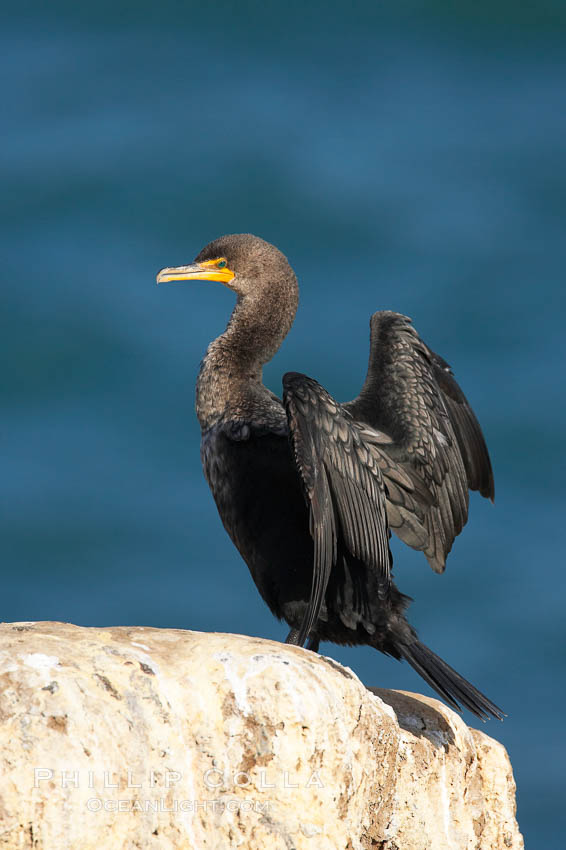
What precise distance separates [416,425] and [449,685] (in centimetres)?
135

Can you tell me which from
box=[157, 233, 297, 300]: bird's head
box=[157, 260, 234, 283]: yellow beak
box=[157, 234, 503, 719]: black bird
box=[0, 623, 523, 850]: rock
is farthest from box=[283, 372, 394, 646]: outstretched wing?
box=[157, 260, 234, 283]: yellow beak

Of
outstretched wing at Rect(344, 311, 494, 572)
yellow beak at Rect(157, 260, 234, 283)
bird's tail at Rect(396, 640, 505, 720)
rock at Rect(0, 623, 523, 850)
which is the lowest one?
rock at Rect(0, 623, 523, 850)

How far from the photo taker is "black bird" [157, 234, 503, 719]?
18.1 feet

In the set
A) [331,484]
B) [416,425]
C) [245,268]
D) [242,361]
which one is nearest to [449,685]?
[331,484]

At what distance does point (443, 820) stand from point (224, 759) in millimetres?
1381

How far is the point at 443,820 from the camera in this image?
16.8ft

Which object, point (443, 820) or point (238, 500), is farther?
point (238, 500)

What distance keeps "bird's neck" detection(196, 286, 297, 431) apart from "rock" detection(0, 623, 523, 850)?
6.04 ft

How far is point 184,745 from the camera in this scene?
13.4ft

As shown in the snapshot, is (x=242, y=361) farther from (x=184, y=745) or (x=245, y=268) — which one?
(x=184, y=745)

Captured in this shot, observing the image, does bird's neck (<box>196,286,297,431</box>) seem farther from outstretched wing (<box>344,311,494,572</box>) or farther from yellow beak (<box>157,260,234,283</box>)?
outstretched wing (<box>344,311,494,572</box>)

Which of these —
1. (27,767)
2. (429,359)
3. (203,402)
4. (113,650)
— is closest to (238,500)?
(203,402)

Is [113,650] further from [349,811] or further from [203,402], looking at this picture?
[203,402]

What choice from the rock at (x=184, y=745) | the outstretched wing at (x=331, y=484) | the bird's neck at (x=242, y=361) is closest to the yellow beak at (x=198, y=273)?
the bird's neck at (x=242, y=361)
